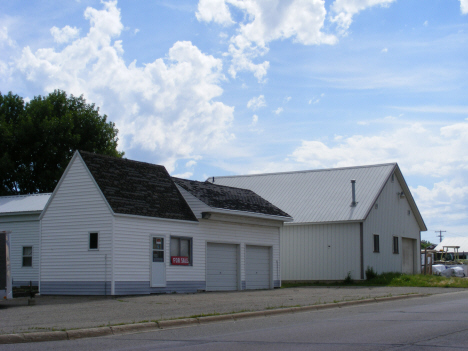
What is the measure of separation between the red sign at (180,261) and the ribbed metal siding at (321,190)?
11.5m

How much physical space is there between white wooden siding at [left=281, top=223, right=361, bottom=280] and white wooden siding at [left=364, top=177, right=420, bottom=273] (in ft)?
2.68

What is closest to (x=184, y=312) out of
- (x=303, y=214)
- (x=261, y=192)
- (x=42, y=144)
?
(x=303, y=214)

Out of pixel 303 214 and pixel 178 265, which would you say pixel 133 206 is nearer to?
pixel 178 265

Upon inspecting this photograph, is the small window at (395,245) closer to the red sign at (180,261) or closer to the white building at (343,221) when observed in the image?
the white building at (343,221)

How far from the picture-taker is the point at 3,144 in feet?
147

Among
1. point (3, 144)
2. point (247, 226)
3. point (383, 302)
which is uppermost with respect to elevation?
point (3, 144)

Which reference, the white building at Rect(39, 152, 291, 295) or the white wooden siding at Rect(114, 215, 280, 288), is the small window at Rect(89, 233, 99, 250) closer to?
the white building at Rect(39, 152, 291, 295)

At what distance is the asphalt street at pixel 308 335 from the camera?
962 cm

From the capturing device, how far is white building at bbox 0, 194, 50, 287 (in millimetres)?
27734

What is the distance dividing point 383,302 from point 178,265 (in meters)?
8.71

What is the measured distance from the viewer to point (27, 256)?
2816 cm

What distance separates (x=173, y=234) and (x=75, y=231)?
3.96 metres

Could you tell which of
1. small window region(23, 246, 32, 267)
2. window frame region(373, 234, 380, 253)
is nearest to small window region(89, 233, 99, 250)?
small window region(23, 246, 32, 267)

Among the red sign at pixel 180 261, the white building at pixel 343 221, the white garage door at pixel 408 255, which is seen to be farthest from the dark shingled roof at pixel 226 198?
the white garage door at pixel 408 255
